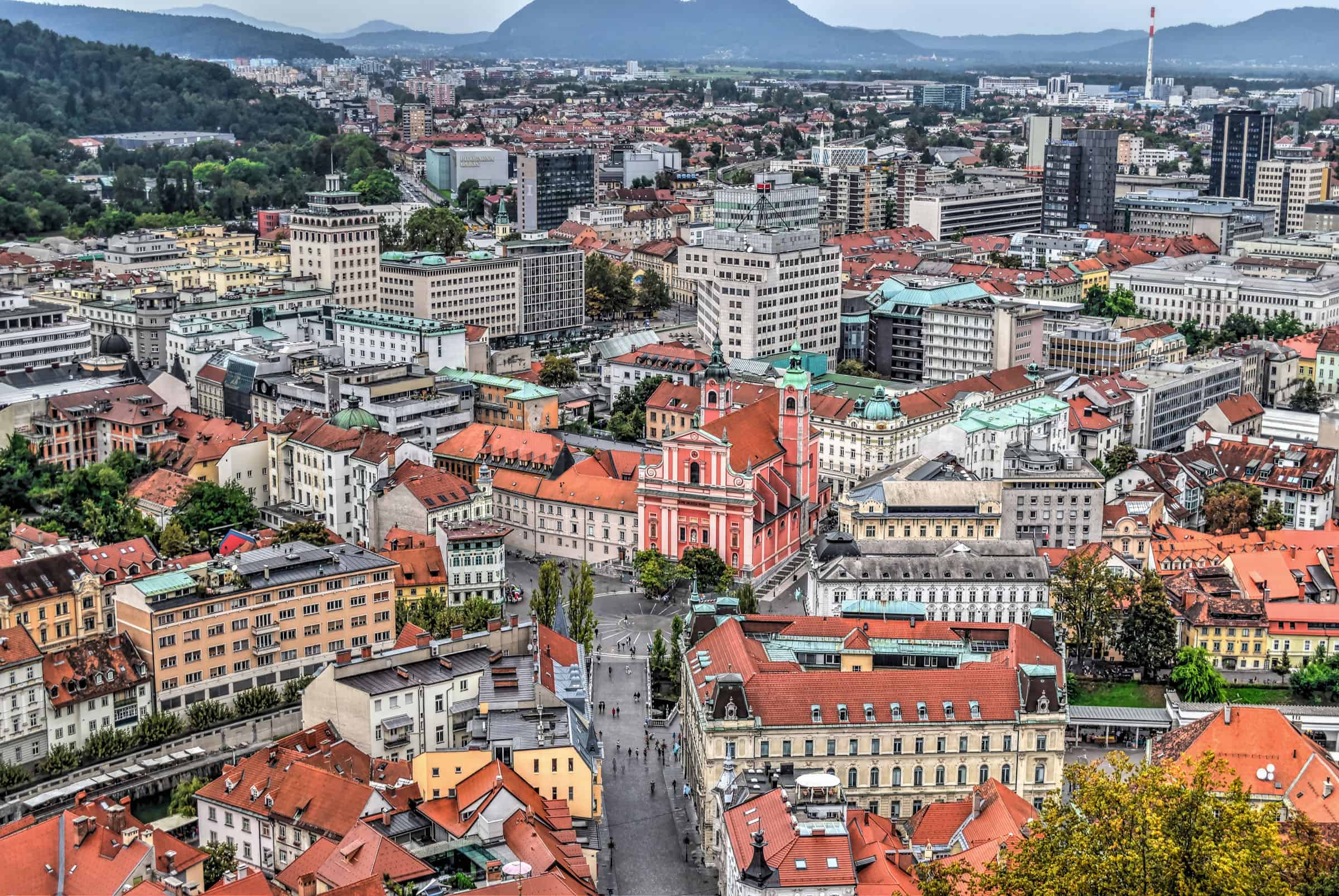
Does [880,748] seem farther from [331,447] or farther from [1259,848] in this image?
[331,447]

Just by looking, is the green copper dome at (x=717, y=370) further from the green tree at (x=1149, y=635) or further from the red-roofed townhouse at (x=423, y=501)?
the green tree at (x=1149, y=635)

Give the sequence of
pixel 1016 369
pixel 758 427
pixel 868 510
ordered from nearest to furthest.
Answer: pixel 868 510 → pixel 758 427 → pixel 1016 369

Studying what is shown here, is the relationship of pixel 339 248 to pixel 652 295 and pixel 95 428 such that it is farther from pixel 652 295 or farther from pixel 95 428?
pixel 95 428

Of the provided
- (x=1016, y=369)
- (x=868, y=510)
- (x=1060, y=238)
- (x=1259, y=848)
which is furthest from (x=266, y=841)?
(x=1060, y=238)

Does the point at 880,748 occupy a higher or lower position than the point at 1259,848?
lower

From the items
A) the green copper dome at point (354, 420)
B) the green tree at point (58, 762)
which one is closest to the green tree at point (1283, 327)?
the green copper dome at point (354, 420)

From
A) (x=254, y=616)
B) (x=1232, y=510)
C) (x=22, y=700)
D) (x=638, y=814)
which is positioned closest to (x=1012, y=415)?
(x=1232, y=510)

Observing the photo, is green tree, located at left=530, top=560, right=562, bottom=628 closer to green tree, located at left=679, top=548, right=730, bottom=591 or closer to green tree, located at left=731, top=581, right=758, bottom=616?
green tree, located at left=731, top=581, right=758, bottom=616

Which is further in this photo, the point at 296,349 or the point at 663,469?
the point at 296,349
